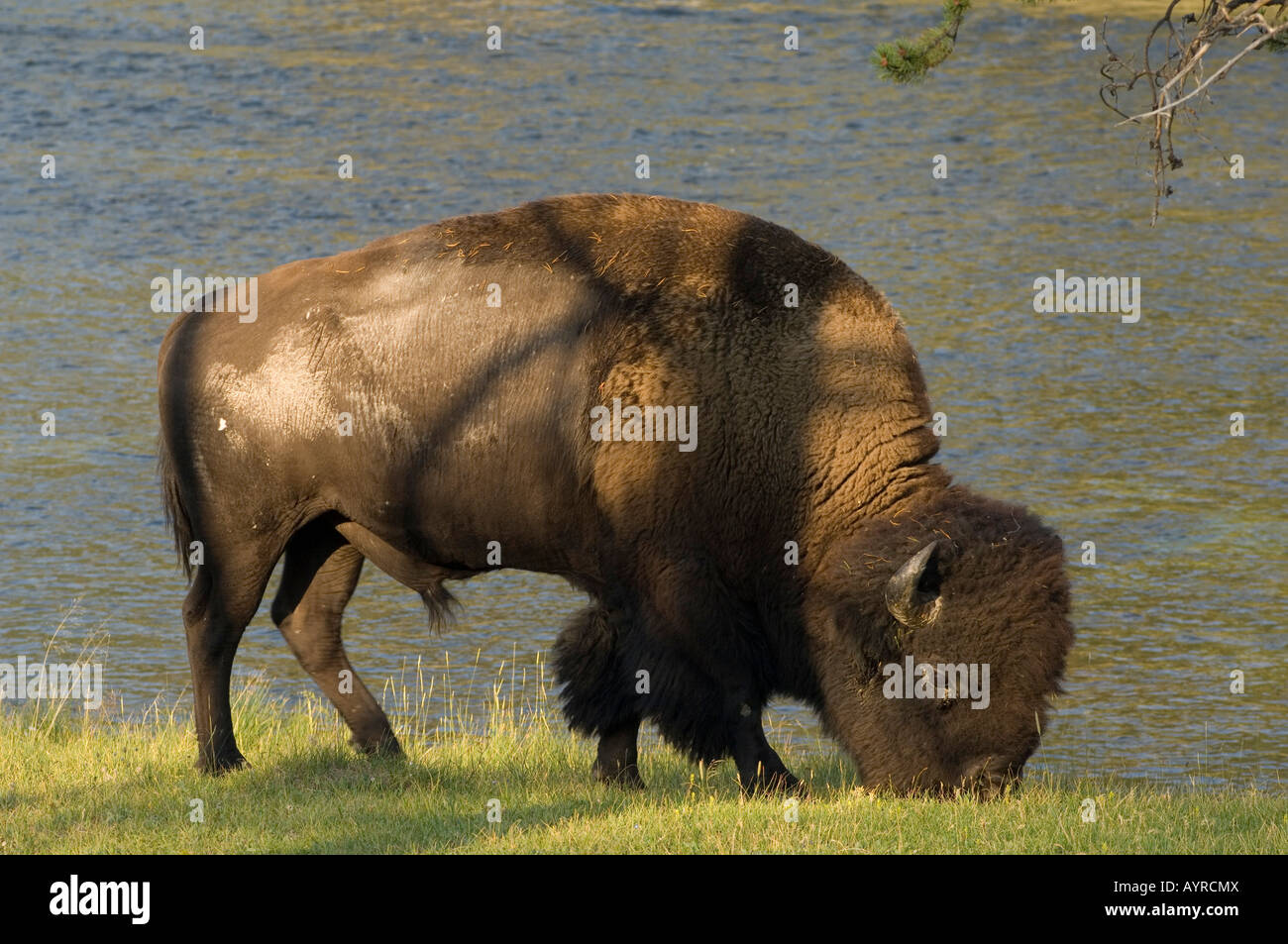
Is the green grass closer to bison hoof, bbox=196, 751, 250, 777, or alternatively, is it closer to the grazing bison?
Answer: bison hoof, bbox=196, 751, 250, 777

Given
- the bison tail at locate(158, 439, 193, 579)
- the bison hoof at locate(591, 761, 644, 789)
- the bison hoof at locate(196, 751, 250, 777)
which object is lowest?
the bison hoof at locate(591, 761, 644, 789)

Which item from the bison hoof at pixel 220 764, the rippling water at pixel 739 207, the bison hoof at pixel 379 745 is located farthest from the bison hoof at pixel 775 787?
the rippling water at pixel 739 207

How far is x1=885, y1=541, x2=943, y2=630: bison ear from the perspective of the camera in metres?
7.50

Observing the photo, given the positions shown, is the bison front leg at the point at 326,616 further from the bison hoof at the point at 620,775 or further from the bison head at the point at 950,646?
the bison head at the point at 950,646

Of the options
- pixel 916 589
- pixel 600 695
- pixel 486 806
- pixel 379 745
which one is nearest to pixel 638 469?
pixel 600 695

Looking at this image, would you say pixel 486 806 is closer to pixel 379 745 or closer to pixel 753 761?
pixel 753 761

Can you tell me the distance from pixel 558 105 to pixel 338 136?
264 cm

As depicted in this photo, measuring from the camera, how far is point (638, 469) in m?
7.98

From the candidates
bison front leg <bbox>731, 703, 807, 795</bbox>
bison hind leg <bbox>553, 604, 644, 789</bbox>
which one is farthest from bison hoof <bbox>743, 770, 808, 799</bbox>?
bison hind leg <bbox>553, 604, 644, 789</bbox>

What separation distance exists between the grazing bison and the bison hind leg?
1cm

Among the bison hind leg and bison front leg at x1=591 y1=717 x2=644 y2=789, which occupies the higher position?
the bison hind leg

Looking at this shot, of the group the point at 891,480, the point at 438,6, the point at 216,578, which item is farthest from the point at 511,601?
the point at 438,6

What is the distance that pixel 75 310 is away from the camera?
17969 mm

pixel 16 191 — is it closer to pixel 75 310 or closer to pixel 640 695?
pixel 75 310
